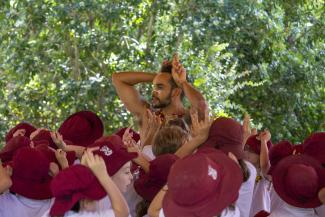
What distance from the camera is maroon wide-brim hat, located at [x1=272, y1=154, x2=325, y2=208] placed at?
13.6 ft

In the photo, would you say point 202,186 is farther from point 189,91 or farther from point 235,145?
point 189,91

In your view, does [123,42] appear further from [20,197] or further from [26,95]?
[20,197]

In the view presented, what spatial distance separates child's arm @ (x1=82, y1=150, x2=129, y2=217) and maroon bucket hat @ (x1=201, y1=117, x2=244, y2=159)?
833 mm

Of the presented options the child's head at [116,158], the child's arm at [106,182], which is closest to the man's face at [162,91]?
the child's head at [116,158]

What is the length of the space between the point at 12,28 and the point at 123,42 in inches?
52.2

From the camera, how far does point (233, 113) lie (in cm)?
1009

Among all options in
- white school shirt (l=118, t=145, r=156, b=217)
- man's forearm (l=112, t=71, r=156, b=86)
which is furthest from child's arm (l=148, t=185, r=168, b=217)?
man's forearm (l=112, t=71, r=156, b=86)

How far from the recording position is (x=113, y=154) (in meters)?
4.16

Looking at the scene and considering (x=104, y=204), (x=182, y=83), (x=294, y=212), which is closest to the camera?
(x=104, y=204)

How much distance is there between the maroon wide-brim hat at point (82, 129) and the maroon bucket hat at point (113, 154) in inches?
48.7

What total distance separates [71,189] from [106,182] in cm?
22

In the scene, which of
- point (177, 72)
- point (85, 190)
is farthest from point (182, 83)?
point (85, 190)

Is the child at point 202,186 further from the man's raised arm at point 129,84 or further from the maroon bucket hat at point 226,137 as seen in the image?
the man's raised arm at point 129,84

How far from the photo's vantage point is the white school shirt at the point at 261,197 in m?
5.40
